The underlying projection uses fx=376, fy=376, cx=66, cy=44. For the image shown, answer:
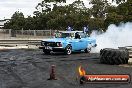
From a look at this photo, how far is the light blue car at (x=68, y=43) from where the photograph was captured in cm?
2388

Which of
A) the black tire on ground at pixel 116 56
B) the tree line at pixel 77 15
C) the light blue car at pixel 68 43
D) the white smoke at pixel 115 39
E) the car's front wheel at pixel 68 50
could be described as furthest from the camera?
the tree line at pixel 77 15

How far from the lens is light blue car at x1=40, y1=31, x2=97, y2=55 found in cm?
2388

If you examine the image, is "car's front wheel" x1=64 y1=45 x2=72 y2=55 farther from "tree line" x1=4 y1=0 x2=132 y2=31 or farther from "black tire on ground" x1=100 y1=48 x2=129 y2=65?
"tree line" x1=4 y1=0 x2=132 y2=31

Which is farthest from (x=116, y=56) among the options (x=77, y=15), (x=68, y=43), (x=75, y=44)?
(x=77, y=15)

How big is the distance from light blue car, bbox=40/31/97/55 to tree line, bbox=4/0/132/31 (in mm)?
35781

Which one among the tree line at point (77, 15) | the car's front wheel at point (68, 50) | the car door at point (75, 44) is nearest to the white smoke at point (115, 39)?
the car door at point (75, 44)

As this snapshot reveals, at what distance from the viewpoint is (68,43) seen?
24.3 m

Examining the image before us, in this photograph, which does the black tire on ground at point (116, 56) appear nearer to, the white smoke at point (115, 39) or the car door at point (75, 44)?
the car door at point (75, 44)

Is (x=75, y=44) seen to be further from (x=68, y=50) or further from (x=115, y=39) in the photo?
(x=115, y=39)

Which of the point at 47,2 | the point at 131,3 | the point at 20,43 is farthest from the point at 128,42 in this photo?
the point at 47,2

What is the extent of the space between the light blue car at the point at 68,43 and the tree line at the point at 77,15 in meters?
35.8

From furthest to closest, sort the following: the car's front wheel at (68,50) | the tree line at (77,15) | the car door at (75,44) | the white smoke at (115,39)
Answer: the tree line at (77,15), the white smoke at (115,39), the car door at (75,44), the car's front wheel at (68,50)

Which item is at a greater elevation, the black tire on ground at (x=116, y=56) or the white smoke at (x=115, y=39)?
the white smoke at (x=115, y=39)

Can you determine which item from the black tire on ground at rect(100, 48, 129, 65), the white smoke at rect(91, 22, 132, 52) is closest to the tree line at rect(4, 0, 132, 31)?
the white smoke at rect(91, 22, 132, 52)
